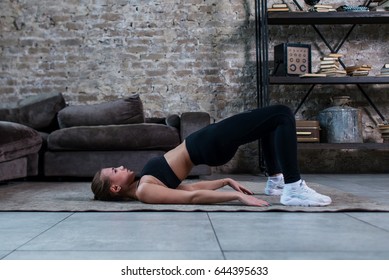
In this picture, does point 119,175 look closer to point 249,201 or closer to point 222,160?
point 222,160

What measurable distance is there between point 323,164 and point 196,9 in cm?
222

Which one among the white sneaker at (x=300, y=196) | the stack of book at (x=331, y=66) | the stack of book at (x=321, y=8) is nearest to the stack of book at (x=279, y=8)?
the stack of book at (x=321, y=8)

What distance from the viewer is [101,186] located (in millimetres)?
2398

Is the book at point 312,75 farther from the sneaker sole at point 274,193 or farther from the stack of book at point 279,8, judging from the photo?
the sneaker sole at point 274,193

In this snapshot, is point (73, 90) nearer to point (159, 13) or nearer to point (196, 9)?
point (159, 13)

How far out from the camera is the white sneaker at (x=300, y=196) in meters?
2.25

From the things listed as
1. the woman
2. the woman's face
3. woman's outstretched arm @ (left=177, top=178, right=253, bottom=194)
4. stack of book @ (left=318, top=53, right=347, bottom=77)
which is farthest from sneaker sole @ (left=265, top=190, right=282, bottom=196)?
stack of book @ (left=318, top=53, right=347, bottom=77)

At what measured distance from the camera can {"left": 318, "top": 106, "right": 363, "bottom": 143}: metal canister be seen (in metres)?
4.70

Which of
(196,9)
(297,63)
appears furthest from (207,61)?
(297,63)

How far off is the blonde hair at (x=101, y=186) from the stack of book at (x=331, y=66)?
3.03m

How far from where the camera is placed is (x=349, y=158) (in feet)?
17.1

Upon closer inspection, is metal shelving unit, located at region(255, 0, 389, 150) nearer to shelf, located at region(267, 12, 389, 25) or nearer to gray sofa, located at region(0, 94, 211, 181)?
shelf, located at region(267, 12, 389, 25)

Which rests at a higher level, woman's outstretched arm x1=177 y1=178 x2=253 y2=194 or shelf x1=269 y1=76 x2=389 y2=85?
shelf x1=269 y1=76 x2=389 y2=85

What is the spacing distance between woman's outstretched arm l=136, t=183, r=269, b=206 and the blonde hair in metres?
0.20
